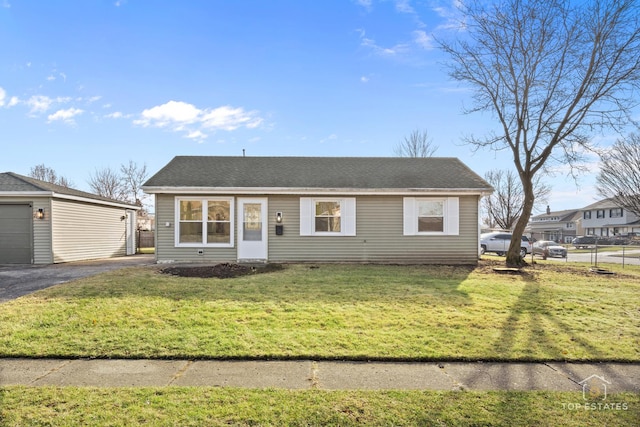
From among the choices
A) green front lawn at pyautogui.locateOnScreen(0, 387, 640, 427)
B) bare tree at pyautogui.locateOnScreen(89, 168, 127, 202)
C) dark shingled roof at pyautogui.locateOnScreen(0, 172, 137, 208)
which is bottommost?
green front lawn at pyautogui.locateOnScreen(0, 387, 640, 427)

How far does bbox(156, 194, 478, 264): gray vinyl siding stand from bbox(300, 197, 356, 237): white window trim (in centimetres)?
15

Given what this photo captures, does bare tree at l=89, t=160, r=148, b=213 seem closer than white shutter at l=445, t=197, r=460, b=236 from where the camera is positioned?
No

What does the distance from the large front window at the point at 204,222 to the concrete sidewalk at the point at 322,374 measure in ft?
27.9

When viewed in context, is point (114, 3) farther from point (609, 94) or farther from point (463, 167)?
point (609, 94)

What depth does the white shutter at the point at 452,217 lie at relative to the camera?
12.9 meters

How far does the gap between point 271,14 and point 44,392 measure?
12.0 metres

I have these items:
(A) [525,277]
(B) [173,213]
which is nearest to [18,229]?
(B) [173,213]

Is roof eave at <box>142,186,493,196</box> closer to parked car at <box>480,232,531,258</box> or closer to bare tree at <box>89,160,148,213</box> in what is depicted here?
parked car at <box>480,232,531,258</box>

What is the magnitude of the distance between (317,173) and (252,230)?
11.0 ft

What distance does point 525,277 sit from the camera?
10578 millimetres

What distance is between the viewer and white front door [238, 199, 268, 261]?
12.6 m

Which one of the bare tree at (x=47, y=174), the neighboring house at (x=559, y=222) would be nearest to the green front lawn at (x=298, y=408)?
the bare tree at (x=47, y=174)

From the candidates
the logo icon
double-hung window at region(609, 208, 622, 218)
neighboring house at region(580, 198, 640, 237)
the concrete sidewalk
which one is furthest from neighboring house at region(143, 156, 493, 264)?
double-hung window at region(609, 208, 622, 218)

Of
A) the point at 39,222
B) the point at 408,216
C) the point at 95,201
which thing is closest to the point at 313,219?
the point at 408,216
